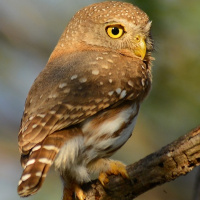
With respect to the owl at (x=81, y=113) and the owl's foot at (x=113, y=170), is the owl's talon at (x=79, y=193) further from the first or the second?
the owl's foot at (x=113, y=170)

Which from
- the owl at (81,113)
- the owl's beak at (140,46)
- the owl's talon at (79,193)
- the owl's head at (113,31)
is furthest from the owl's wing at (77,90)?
the owl's talon at (79,193)

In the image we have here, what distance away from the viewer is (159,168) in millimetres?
6109

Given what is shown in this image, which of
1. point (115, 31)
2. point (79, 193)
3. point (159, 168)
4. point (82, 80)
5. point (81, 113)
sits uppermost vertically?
point (115, 31)

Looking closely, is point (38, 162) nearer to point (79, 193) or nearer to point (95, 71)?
point (79, 193)

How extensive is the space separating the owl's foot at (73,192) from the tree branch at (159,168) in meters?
0.37

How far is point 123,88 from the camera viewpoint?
6824 millimetres

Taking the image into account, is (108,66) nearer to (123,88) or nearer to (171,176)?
(123,88)

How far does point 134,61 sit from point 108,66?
51 cm

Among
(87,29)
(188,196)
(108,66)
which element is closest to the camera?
(108,66)

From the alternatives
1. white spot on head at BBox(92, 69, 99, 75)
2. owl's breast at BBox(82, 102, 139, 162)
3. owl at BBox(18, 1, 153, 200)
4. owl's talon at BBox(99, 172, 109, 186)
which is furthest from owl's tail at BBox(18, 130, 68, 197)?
white spot on head at BBox(92, 69, 99, 75)

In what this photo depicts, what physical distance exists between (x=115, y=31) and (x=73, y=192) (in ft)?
6.57

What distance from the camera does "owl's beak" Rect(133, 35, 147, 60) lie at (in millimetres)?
7725

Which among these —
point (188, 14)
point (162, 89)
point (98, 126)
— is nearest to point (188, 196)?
point (162, 89)

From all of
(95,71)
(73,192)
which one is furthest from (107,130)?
(73,192)
